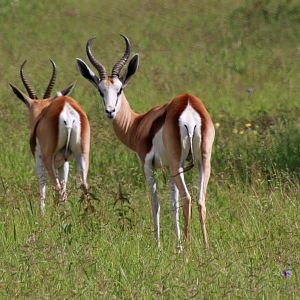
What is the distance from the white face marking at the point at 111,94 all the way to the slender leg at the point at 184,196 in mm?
1001

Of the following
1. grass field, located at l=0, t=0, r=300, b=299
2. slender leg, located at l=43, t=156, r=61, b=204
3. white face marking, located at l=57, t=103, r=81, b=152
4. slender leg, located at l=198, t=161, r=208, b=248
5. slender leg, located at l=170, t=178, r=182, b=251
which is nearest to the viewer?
grass field, located at l=0, t=0, r=300, b=299

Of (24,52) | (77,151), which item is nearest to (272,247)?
(77,151)

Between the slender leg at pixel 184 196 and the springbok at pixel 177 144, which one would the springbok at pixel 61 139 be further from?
the slender leg at pixel 184 196

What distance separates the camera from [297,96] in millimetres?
16203

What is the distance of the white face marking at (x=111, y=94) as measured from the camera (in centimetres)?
837

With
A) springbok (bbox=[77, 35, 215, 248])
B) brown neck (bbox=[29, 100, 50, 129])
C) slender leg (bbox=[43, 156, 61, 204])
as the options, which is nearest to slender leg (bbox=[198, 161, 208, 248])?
springbok (bbox=[77, 35, 215, 248])

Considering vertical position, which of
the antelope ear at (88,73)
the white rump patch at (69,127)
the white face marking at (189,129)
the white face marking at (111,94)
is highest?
the antelope ear at (88,73)

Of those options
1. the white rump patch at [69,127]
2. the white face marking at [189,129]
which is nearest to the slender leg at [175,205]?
the white face marking at [189,129]

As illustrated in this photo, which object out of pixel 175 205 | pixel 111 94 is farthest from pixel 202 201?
pixel 111 94

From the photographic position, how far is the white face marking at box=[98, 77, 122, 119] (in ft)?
27.5

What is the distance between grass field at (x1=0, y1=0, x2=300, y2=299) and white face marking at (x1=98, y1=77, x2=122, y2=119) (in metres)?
0.64

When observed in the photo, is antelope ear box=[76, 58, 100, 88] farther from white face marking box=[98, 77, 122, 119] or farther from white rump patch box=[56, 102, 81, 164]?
white rump patch box=[56, 102, 81, 164]

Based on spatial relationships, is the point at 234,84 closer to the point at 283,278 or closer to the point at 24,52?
the point at 24,52

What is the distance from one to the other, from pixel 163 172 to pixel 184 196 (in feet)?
2.64
